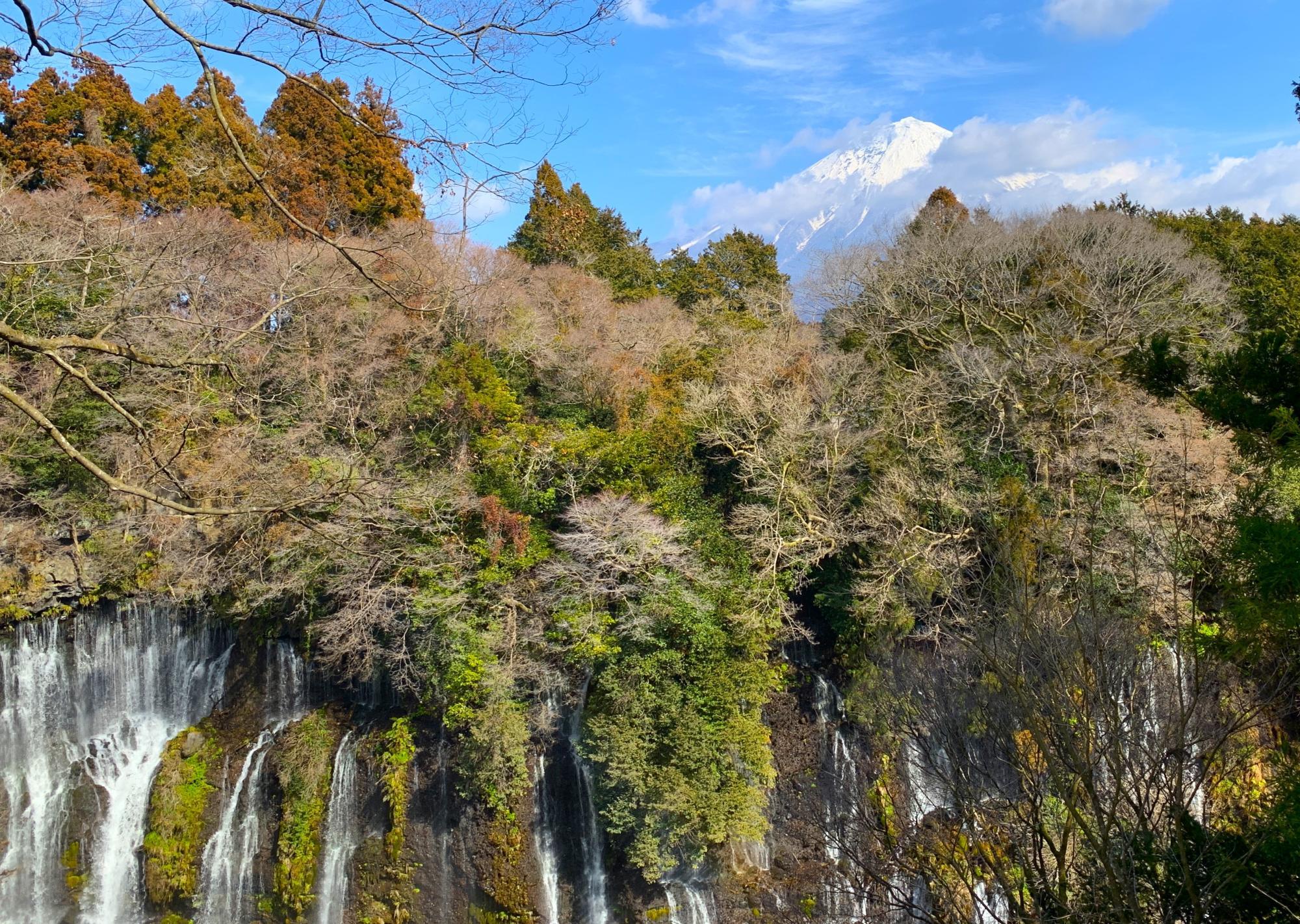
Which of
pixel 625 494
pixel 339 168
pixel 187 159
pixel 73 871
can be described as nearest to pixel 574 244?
pixel 339 168

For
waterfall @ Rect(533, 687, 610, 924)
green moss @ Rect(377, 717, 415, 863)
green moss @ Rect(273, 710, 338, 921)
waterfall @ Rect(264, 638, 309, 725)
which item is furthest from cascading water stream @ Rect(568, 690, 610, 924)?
waterfall @ Rect(264, 638, 309, 725)

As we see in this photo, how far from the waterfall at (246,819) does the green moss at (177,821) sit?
240 millimetres

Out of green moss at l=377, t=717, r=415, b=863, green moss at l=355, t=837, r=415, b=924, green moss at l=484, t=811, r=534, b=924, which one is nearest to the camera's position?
green moss at l=484, t=811, r=534, b=924

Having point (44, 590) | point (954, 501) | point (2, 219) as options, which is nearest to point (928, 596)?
point (954, 501)

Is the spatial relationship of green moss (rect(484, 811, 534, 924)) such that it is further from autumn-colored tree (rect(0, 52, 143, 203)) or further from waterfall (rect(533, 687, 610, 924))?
autumn-colored tree (rect(0, 52, 143, 203))

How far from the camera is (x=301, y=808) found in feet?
39.8

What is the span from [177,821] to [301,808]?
1.98 meters

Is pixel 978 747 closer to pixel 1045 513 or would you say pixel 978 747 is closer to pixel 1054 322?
pixel 1045 513

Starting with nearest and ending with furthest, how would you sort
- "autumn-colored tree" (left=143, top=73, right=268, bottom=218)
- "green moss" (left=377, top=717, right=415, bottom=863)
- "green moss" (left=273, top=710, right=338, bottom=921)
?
"green moss" (left=273, top=710, right=338, bottom=921) → "green moss" (left=377, top=717, right=415, bottom=863) → "autumn-colored tree" (left=143, top=73, right=268, bottom=218)

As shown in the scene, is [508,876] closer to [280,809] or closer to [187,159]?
[280,809]

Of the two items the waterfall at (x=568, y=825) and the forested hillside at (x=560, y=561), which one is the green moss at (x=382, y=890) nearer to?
the forested hillside at (x=560, y=561)

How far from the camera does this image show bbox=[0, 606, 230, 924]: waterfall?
12102 millimetres

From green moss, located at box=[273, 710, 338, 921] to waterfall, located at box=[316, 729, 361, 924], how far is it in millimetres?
106

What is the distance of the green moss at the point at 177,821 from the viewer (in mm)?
12016
